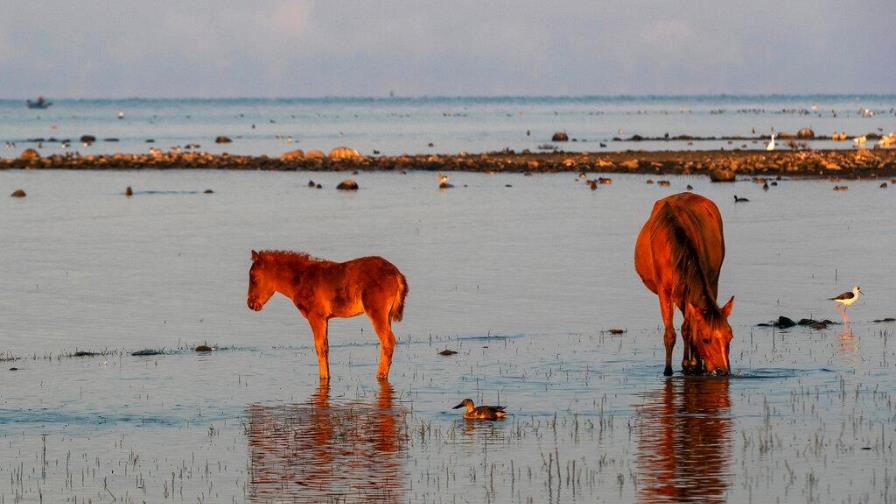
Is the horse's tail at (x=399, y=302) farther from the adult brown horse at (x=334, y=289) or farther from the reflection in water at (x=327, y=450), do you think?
the reflection in water at (x=327, y=450)

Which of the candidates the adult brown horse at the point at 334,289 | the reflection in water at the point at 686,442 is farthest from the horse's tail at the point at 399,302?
the reflection in water at the point at 686,442

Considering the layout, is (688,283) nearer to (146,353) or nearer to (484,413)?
(484,413)

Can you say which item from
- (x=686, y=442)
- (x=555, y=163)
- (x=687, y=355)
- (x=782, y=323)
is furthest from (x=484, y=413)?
(x=555, y=163)

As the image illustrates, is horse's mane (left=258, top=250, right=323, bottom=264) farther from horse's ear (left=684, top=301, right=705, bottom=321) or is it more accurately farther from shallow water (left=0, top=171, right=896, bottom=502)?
horse's ear (left=684, top=301, right=705, bottom=321)

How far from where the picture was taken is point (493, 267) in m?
32.7

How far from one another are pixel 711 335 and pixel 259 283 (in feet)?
18.5

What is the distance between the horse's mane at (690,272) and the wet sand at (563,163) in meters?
42.4

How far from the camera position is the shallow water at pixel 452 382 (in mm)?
13633

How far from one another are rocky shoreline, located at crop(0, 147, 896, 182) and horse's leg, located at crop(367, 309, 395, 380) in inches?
1691

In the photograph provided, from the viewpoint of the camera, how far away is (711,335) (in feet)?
59.0

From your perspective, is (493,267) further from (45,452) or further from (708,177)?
(708,177)

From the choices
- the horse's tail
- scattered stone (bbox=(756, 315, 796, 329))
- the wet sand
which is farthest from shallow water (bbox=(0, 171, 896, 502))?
the wet sand

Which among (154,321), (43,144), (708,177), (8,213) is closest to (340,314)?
(154,321)

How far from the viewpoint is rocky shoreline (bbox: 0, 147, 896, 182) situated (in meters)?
64.3
